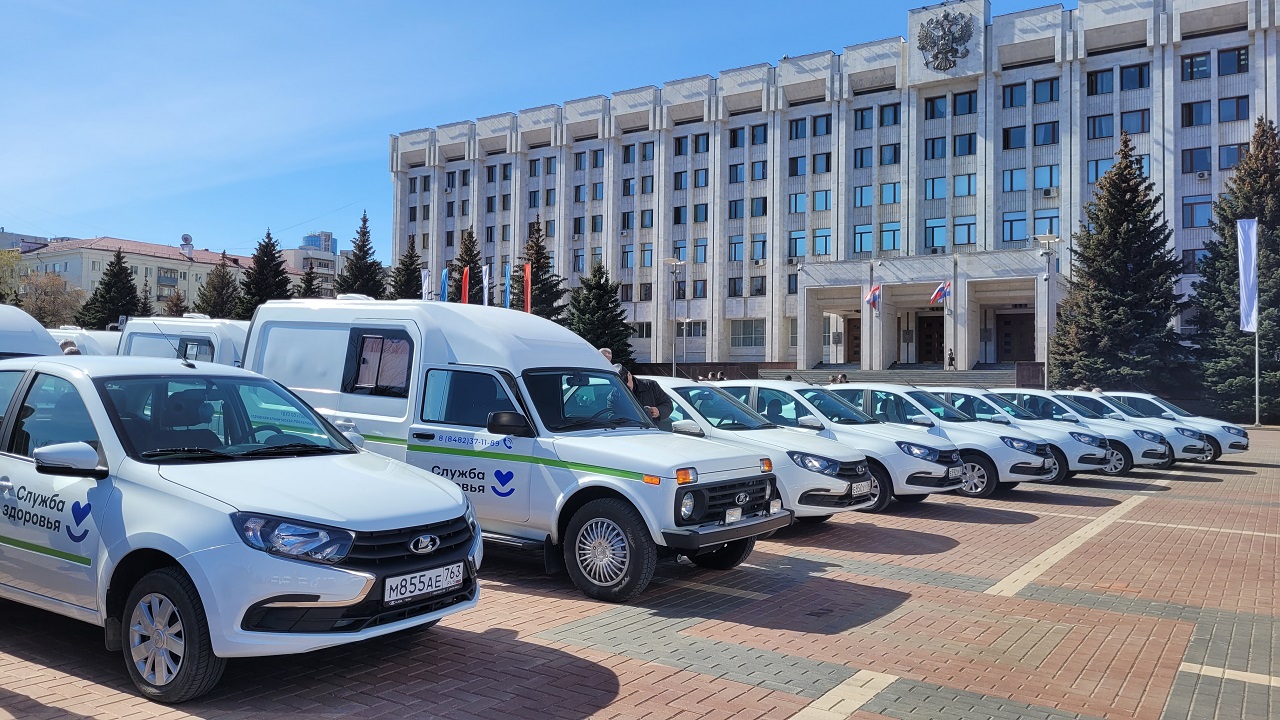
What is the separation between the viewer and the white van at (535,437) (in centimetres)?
677

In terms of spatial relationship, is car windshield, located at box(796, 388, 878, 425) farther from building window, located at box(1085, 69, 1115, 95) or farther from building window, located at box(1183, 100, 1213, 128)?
building window, located at box(1085, 69, 1115, 95)

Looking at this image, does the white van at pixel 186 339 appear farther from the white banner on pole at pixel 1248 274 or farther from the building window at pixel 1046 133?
the building window at pixel 1046 133

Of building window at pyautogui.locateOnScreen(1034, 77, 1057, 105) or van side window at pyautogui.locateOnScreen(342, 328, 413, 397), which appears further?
building window at pyautogui.locateOnScreen(1034, 77, 1057, 105)

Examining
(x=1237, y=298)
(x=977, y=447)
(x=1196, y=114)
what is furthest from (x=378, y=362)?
(x=1196, y=114)

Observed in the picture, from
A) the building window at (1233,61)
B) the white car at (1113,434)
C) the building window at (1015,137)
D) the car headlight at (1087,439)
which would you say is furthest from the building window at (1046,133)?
the car headlight at (1087,439)

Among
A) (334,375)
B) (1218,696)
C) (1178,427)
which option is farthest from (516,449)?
(1178,427)

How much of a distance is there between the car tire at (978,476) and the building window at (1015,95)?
4673 centimetres

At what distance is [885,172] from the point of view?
190ft

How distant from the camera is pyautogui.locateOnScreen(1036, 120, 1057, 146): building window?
53.0 m

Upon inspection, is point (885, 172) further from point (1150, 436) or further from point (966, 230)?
point (1150, 436)

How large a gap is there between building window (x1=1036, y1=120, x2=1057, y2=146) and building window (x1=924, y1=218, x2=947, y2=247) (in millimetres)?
6794

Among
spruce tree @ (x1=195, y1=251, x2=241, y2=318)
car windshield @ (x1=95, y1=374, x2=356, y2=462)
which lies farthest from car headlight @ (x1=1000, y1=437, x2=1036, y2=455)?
spruce tree @ (x1=195, y1=251, x2=241, y2=318)

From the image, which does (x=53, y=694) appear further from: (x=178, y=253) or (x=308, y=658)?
(x=178, y=253)

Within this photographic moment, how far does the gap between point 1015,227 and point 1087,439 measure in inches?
1617
